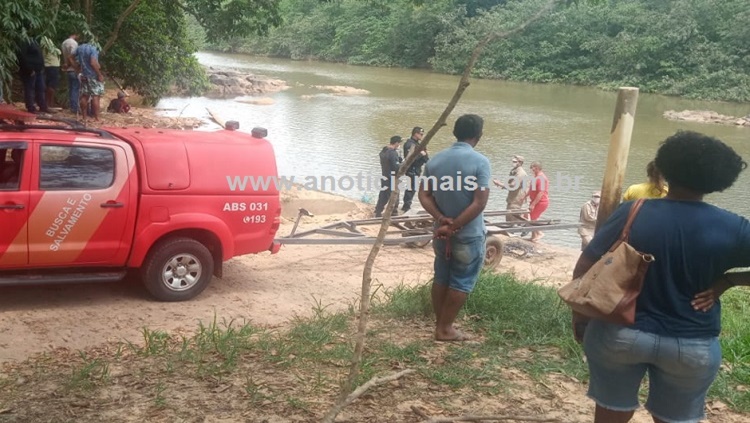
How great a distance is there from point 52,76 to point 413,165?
7518 mm

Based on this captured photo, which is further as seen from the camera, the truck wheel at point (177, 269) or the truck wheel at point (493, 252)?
the truck wheel at point (493, 252)

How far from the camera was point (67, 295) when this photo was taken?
6.33 meters

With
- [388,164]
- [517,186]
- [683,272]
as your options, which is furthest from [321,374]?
[517,186]

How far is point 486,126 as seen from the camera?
27.1 metres

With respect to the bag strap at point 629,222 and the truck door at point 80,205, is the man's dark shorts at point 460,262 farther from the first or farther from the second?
the truck door at point 80,205

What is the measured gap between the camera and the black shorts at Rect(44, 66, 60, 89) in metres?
14.1

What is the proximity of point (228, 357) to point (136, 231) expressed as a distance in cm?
202

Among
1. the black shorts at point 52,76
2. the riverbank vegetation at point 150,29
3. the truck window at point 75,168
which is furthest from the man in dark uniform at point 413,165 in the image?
the black shorts at point 52,76

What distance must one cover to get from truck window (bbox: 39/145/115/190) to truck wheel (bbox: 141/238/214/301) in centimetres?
75

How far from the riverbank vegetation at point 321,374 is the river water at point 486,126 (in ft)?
28.7

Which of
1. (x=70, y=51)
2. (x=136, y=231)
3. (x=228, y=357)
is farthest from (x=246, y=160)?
(x=70, y=51)

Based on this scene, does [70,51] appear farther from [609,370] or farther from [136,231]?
[609,370]

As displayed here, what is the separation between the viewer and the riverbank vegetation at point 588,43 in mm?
41781

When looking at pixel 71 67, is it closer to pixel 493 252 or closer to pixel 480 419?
pixel 493 252
